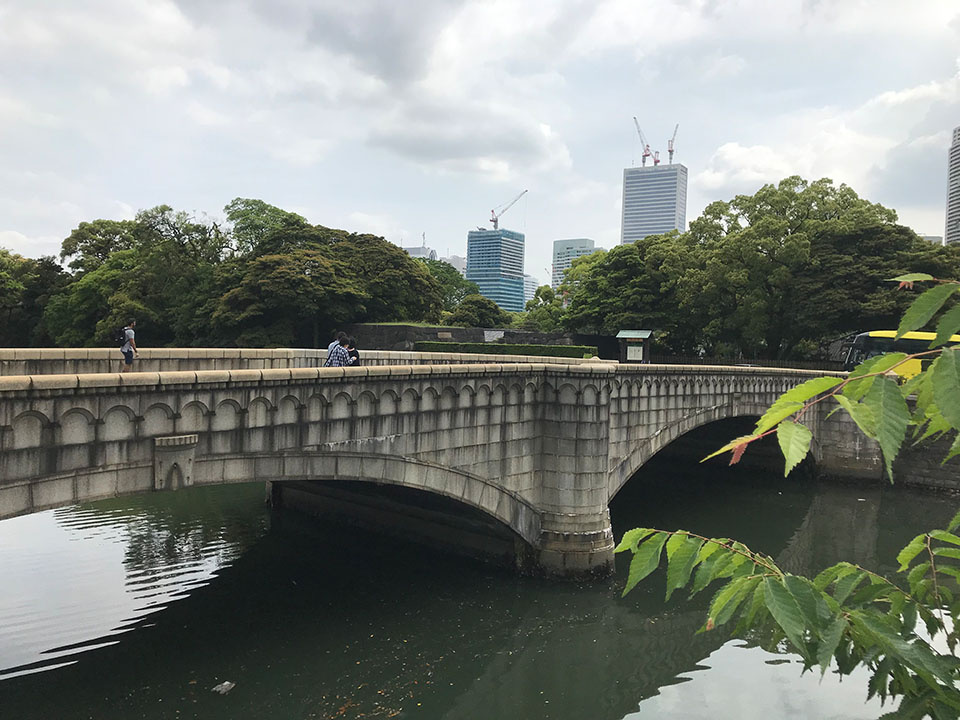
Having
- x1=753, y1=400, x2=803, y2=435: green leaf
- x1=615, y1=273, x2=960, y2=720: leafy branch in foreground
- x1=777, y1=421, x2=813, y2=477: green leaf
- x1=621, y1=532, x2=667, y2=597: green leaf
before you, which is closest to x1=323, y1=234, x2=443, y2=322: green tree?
x1=621, y1=532, x2=667, y2=597: green leaf

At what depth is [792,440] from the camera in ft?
6.55

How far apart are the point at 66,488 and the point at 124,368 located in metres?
6.50

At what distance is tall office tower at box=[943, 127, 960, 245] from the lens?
314 feet

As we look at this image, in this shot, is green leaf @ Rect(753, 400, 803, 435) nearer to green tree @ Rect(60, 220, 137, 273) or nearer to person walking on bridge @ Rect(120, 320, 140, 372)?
person walking on bridge @ Rect(120, 320, 140, 372)

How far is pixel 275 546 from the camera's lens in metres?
17.5

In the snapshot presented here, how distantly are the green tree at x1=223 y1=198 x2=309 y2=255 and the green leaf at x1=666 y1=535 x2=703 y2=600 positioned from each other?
59.7 metres

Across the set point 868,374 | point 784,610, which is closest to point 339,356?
point 784,610

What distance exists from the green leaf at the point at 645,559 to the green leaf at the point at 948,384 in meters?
1.27

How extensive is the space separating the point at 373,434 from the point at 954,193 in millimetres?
122069

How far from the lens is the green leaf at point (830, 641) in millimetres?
2238

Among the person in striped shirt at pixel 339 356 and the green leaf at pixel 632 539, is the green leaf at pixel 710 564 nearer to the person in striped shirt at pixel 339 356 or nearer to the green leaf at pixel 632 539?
the green leaf at pixel 632 539

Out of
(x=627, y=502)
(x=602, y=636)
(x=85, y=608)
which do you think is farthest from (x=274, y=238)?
(x=602, y=636)

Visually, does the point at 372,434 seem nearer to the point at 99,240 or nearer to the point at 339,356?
the point at 339,356

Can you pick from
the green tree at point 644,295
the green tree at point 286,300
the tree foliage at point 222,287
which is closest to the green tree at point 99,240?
the tree foliage at point 222,287
